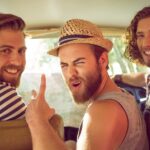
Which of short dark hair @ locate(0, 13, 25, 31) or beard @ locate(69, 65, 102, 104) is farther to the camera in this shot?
short dark hair @ locate(0, 13, 25, 31)

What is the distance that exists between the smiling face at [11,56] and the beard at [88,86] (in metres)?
0.31

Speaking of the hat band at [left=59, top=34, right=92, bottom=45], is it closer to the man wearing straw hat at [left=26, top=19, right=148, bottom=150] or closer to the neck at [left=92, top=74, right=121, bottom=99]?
the man wearing straw hat at [left=26, top=19, right=148, bottom=150]

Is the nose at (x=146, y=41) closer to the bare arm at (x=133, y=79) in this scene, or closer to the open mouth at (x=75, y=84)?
the bare arm at (x=133, y=79)

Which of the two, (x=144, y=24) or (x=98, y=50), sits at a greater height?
(x=144, y=24)

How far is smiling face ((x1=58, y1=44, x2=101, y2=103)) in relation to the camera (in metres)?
1.56

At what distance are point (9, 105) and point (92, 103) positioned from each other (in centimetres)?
35

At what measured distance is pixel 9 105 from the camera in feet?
4.93

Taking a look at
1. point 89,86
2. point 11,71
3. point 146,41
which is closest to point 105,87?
point 89,86

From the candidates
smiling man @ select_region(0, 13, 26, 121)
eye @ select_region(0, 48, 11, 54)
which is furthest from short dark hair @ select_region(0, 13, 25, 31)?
eye @ select_region(0, 48, 11, 54)

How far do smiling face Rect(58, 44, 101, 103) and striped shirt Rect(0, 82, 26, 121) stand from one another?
22 centimetres

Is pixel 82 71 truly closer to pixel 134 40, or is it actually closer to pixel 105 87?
pixel 105 87

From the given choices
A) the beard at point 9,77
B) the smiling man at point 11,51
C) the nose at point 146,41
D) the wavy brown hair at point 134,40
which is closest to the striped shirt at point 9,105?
the smiling man at point 11,51

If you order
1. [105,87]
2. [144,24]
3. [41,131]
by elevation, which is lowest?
[41,131]

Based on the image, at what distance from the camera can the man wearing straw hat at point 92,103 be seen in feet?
4.17
